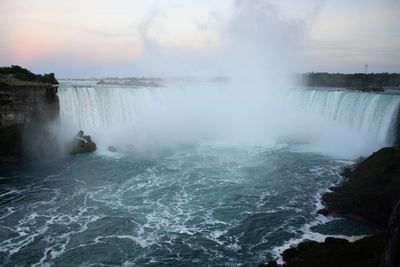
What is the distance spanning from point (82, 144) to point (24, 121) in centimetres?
430

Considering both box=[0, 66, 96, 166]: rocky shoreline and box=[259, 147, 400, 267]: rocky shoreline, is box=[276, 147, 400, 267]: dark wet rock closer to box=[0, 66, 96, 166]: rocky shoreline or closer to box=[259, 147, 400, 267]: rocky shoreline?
box=[259, 147, 400, 267]: rocky shoreline

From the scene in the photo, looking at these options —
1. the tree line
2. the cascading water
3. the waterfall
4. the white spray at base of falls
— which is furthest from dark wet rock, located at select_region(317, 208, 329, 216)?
the tree line

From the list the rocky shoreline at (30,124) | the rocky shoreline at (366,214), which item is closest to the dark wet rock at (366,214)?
the rocky shoreline at (366,214)

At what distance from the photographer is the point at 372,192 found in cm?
1733

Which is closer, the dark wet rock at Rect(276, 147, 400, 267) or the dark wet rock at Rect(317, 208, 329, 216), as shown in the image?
the dark wet rock at Rect(276, 147, 400, 267)

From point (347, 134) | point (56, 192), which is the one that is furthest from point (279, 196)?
point (347, 134)

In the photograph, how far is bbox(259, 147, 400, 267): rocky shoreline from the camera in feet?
25.9

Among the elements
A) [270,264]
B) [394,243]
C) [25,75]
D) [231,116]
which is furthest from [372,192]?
[25,75]

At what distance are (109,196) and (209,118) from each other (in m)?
24.0

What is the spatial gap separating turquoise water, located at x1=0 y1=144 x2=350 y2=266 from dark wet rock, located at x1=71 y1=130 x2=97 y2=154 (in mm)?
1219

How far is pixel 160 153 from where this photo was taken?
28.6 metres

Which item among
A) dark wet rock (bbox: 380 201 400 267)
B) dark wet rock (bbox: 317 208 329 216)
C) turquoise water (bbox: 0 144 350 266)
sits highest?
dark wet rock (bbox: 380 201 400 267)

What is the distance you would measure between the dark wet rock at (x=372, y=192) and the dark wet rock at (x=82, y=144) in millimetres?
17700

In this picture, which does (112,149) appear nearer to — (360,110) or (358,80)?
(360,110)
